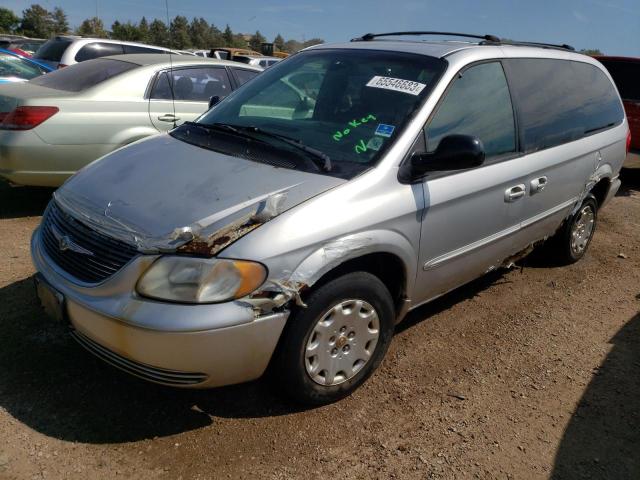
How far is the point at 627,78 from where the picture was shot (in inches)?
360

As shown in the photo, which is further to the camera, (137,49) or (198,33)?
(198,33)

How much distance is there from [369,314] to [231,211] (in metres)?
0.91

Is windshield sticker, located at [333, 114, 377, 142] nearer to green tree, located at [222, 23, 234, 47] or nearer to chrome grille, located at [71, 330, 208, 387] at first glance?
chrome grille, located at [71, 330, 208, 387]

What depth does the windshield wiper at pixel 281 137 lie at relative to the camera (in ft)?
9.00

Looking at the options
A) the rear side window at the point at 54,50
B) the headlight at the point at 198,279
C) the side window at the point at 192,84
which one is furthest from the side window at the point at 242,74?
the rear side window at the point at 54,50

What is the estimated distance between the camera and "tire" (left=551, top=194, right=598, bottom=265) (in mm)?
4699

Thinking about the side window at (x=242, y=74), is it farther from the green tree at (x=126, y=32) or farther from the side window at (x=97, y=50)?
the green tree at (x=126, y=32)

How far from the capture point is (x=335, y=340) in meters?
2.67

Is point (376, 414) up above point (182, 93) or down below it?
below

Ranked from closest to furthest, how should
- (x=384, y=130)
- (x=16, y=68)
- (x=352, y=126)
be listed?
(x=384, y=130), (x=352, y=126), (x=16, y=68)

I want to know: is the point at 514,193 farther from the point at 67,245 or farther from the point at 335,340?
the point at 67,245

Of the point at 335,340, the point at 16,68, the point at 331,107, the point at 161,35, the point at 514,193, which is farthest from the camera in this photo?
the point at 16,68

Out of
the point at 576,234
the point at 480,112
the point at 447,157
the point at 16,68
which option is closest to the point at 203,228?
the point at 447,157

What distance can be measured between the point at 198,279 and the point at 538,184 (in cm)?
253
